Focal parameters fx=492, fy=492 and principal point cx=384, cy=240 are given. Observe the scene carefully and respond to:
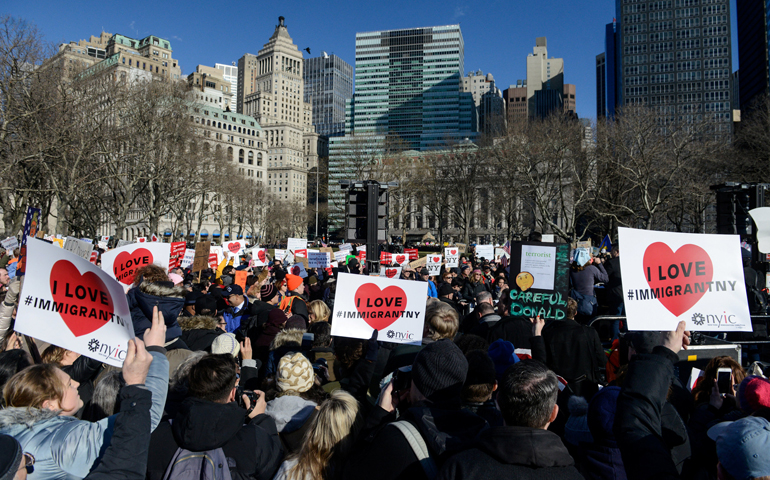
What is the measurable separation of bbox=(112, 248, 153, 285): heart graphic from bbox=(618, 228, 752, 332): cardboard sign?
5.93 meters

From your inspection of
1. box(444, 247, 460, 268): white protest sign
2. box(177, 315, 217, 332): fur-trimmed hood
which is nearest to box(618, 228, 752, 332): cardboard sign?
box(177, 315, 217, 332): fur-trimmed hood

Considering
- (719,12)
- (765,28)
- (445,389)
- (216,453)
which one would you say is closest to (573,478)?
(445,389)

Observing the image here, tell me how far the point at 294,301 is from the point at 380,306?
319 centimetres

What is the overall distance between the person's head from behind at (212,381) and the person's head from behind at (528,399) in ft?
4.96

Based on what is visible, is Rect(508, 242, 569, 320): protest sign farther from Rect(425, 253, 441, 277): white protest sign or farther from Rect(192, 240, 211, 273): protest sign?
Rect(192, 240, 211, 273): protest sign

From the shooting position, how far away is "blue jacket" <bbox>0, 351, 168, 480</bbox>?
2.33 m

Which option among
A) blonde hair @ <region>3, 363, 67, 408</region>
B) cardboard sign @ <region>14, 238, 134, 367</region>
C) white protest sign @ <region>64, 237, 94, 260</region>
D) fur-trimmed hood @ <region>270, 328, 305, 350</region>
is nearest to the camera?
Result: blonde hair @ <region>3, 363, 67, 408</region>

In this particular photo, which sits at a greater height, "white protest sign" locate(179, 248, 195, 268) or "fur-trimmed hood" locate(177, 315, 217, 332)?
"white protest sign" locate(179, 248, 195, 268)

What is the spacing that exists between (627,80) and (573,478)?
428 ft

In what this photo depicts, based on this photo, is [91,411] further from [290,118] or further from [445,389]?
[290,118]

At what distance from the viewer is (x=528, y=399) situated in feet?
7.04

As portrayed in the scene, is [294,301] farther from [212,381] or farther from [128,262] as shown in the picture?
[212,381]

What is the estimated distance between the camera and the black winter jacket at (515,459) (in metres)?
1.87

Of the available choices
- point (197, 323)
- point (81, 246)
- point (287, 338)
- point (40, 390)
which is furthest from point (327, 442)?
point (81, 246)
